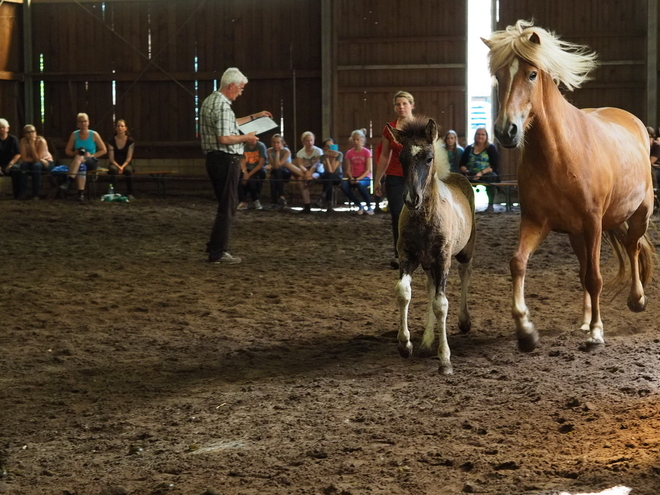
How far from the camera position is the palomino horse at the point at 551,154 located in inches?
218

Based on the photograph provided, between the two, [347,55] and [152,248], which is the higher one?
[347,55]

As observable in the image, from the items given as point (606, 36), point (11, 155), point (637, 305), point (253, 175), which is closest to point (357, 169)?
point (253, 175)

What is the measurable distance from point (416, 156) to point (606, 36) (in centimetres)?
1559

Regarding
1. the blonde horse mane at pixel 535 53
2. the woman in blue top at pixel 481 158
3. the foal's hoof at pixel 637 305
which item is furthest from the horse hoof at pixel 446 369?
the woman in blue top at pixel 481 158

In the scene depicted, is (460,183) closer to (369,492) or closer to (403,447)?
(403,447)

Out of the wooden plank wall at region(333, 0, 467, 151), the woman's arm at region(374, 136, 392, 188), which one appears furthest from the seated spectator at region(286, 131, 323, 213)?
the woman's arm at region(374, 136, 392, 188)

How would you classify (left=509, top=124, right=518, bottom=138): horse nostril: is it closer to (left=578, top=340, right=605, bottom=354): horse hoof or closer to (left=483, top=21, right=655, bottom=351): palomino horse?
(left=483, top=21, right=655, bottom=351): palomino horse

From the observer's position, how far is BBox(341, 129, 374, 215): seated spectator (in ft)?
53.7

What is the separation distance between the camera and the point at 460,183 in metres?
6.45

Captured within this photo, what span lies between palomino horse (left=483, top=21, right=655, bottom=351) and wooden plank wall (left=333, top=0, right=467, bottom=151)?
13853mm

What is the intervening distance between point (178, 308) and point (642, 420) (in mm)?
4342

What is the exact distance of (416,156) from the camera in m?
5.45

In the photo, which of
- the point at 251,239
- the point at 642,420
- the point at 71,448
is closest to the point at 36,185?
the point at 251,239

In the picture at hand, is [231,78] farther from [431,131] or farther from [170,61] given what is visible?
[170,61]
